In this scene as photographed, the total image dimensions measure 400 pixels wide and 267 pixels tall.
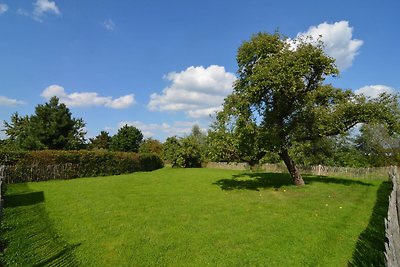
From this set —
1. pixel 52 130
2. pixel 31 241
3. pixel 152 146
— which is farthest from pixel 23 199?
pixel 152 146

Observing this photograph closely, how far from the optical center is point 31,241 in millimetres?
9711

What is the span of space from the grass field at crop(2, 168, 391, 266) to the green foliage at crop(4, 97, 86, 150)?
37187mm

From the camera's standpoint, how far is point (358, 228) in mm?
11680

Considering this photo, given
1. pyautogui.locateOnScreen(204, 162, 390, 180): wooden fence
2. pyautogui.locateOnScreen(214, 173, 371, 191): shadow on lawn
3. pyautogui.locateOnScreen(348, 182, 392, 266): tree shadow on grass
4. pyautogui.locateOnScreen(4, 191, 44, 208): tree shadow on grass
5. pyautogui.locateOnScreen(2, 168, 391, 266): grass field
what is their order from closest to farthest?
pyautogui.locateOnScreen(348, 182, 392, 266): tree shadow on grass
pyautogui.locateOnScreen(2, 168, 391, 266): grass field
pyautogui.locateOnScreen(4, 191, 44, 208): tree shadow on grass
pyautogui.locateOnScreen(214, 173, 371, 191): shadow on lawn
pyautogui.locateOnScreen(204, 162, 390, 180): wooden fence

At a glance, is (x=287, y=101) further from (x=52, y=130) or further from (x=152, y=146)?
(x=152, y=146)

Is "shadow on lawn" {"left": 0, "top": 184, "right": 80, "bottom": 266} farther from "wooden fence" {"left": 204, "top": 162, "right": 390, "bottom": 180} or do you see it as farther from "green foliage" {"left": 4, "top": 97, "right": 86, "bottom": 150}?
"green foliage" {"left": 4, "top": 97, "right": 86, "bottom": 150}

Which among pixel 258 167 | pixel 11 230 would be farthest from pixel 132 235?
pixel 258 167

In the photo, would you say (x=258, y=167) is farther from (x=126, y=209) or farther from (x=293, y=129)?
(x=126, y=209)

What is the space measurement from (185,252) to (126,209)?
260 inches

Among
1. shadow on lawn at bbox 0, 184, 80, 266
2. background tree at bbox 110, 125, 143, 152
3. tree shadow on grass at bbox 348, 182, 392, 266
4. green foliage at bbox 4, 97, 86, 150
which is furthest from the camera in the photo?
background tree at bbox 110, 125, 143, 152

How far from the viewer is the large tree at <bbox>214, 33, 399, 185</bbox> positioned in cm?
1988

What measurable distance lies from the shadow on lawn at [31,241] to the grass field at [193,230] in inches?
1.1

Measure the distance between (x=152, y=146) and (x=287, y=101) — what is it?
72735mm

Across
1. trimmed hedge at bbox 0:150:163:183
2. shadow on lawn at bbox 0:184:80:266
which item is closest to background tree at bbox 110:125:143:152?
trimmed hedge at bbox 0:150:163:183
